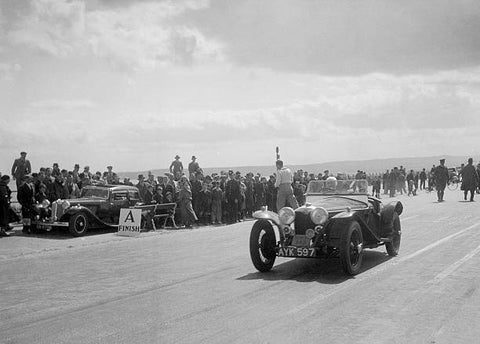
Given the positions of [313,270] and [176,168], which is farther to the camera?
[176,168]

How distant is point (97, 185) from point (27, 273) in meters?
8.10

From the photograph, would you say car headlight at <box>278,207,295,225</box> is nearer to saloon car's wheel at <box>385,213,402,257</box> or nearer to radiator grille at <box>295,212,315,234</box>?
radiator grille at <box>295,212,315,234</box>

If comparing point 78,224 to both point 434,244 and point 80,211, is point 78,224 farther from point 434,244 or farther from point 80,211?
point 434,244

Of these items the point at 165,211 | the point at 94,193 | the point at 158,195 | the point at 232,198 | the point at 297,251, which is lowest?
the point at 297,251

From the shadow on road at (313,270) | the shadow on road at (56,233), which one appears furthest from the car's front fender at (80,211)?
the shadow on road at (313,270)

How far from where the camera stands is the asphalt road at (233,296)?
17.1ft

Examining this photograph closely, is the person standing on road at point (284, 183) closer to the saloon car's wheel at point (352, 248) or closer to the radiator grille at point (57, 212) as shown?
the saloon car's wheel at point (352, 248)

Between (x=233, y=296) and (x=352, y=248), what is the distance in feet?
8.36

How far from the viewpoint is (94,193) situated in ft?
54.1

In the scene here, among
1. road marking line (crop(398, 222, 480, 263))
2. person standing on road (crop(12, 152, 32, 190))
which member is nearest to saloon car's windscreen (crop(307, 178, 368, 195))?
road marking line (crop(398, 222, 480, 263))

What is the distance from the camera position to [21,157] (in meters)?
16.9

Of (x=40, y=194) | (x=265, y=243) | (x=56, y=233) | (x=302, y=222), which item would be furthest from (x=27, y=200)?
(x=302, y=222)

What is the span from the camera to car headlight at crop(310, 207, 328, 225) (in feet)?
28.1

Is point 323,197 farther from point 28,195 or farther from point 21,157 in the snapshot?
point 21,157
